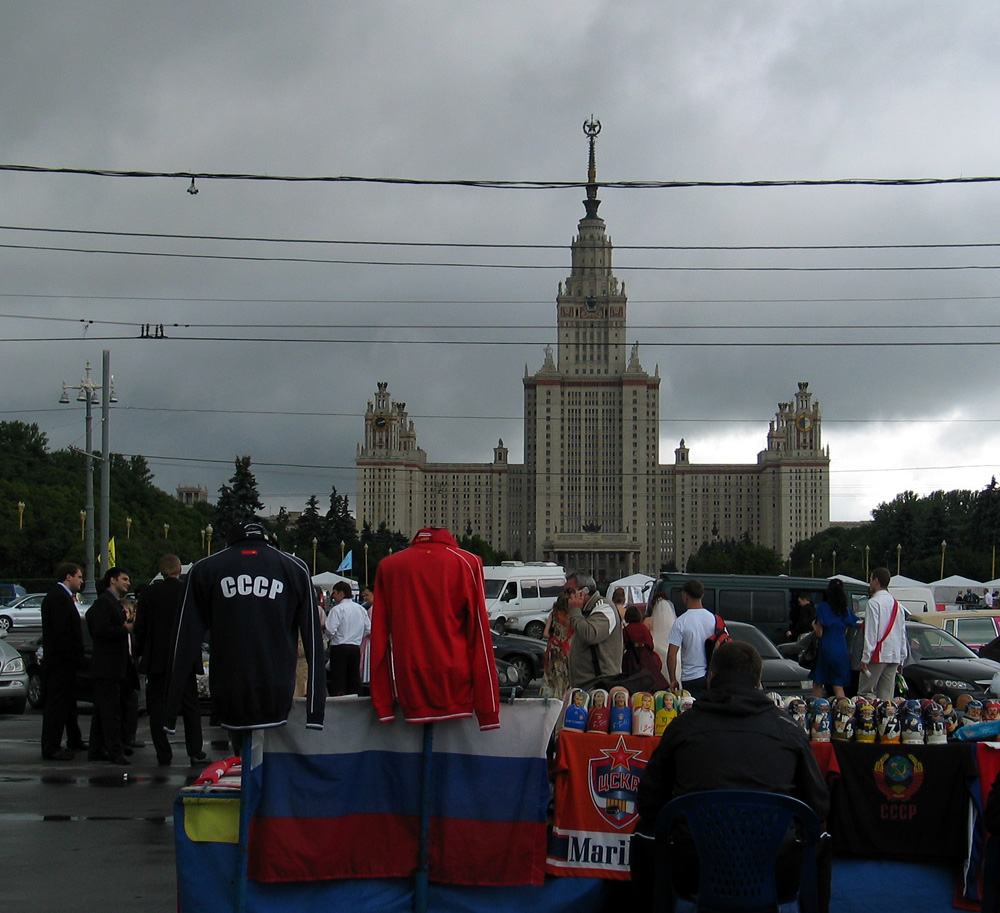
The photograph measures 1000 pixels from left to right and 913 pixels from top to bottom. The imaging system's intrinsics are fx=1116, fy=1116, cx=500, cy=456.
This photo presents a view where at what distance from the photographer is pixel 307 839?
5.55 m

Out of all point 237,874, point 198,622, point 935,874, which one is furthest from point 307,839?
point 935,874

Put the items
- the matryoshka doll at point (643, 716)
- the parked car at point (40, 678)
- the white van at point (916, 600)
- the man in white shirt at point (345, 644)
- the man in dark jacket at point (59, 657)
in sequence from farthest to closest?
the white van at point (916, 600), the man in white shirt at point (345, 644), the parked car at point (40, 678), the man in dark jacket at point (59, 657), the matryoshka doll at point (643, 716)

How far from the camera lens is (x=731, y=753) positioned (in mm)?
4625

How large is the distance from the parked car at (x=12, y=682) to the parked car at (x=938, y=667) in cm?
1121

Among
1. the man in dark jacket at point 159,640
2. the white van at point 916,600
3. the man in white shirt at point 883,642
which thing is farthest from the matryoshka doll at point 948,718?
the white van at point 916,600

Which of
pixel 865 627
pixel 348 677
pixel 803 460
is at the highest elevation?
pixel 803 460

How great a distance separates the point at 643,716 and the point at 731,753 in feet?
4.40

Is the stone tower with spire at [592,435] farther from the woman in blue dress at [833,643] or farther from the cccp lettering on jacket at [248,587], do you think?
the cccp lettering on jacket at [248,587]

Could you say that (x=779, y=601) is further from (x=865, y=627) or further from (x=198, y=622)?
(x=198, y=622)

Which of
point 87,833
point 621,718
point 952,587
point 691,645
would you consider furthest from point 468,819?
point 952,587

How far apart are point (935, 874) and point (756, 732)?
6.52 ft

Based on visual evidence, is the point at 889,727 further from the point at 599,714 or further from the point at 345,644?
the point at 345,644

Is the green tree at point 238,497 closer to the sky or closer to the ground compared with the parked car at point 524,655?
closer to the sky

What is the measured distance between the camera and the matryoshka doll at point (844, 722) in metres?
6.07
